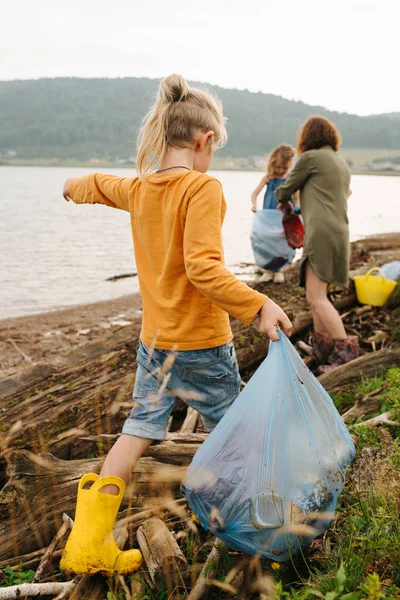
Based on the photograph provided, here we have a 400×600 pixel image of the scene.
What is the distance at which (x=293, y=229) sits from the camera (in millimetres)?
5652

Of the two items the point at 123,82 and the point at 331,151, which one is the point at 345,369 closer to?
the point at 331,151

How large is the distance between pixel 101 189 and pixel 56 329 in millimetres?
5338

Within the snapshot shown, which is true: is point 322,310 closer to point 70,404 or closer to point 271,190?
point 70,404

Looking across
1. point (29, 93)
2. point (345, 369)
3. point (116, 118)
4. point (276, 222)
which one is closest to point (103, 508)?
point (345, 369)

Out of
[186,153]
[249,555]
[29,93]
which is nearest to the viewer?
[249,555]

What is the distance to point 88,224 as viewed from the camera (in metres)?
23.0

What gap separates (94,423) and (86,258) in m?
11.7

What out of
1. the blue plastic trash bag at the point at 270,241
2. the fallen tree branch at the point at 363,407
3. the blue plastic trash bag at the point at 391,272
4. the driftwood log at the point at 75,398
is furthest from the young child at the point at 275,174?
the fallen tree branch at the point at 363,407

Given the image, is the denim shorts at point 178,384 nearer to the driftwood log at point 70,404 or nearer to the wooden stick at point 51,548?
the wooden stick at point 51,548

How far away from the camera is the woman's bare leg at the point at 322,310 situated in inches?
169

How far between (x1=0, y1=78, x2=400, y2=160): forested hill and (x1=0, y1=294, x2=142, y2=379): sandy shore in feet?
278

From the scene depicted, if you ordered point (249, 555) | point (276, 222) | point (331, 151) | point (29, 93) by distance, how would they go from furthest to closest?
point (29, 93) < point (276, 222) < point (331, 151) < point (249, 555)

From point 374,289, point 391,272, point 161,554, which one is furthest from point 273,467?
point 391,272

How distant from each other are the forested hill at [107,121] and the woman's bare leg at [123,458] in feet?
299
